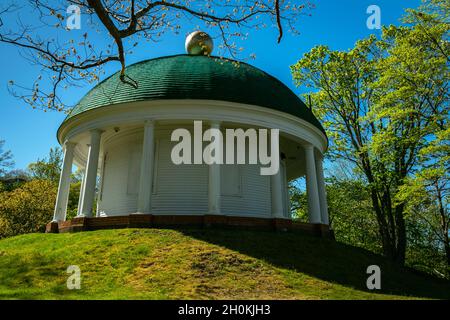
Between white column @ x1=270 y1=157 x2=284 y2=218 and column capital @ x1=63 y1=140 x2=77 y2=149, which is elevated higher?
column capital @ x1=63 y1=140 x2=77 y2=149

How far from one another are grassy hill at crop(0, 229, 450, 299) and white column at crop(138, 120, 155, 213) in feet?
4.60

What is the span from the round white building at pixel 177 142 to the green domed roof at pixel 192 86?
5 cm

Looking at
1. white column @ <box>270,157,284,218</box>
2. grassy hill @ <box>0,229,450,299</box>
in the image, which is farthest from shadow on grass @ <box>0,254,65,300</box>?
white column @ <box>270,157,284,218</box>

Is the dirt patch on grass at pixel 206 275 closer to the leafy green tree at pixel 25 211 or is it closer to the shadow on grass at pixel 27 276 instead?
the shadow on grass at pixel 27 276

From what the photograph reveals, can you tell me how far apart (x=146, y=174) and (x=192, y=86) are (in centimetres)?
447

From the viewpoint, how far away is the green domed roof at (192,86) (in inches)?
640

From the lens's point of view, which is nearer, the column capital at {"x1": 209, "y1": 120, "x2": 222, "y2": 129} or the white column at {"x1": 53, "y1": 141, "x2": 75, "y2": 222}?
the column capital at {"x1": 209, "y1": 120, "x2": 222, "y2": 129}

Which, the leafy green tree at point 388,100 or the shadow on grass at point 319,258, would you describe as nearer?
the shadow on grass at point 319,258

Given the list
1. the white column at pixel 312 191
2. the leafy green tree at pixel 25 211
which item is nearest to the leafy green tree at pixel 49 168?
the leafy green tree at pixel 25 211

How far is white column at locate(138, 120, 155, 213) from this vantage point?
14961mm

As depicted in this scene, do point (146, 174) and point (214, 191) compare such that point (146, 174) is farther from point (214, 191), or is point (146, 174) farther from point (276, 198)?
point (276, 198)

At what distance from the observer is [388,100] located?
1898 centimetres

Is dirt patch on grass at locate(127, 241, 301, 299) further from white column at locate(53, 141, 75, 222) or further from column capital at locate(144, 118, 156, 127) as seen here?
white column at locate(53, 141, 75, 222)
